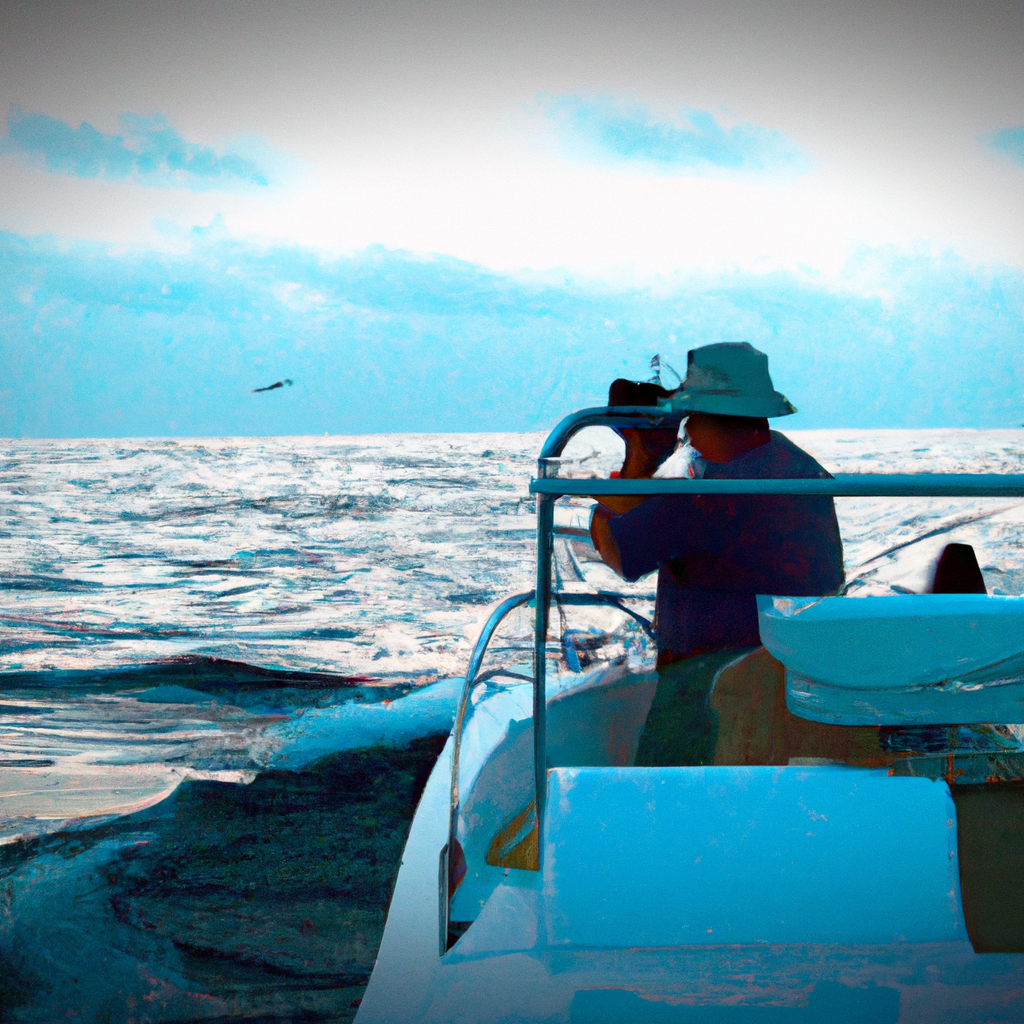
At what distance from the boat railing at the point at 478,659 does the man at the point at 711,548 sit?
0.09 meters

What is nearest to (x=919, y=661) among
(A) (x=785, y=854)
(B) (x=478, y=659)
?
(A) (x=785, y=854)

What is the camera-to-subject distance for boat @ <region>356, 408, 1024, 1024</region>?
3.87 ft

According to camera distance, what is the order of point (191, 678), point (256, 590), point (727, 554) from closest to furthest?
point (727, 554)
point (191, 678)
point (256, 590)

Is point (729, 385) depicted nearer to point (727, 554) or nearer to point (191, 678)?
point (727, 554)

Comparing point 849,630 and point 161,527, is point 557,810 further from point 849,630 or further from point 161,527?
point 161,527

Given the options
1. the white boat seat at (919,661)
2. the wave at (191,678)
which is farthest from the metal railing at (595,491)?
the wave at (191,678)

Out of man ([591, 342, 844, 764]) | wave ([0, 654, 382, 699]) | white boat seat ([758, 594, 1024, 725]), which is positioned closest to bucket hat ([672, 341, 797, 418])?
man ([591, 342, 844, 764])

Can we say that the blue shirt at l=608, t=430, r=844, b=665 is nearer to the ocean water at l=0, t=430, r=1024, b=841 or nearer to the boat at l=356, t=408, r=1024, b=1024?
the ocean water at l=0, t=430, r=1024, b=841

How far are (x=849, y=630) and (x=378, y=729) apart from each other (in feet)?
13.0

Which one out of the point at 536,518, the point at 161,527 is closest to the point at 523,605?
the point at 536,518

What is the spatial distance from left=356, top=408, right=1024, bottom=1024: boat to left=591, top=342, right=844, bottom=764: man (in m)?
0.17

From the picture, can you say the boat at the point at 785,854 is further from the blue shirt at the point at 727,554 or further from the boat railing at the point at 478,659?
the blue shirt at the point at 727,554

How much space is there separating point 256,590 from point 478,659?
8.63 m

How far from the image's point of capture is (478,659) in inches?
71.9
